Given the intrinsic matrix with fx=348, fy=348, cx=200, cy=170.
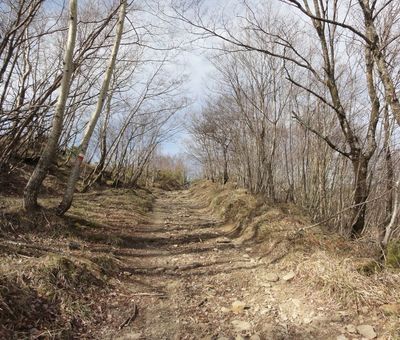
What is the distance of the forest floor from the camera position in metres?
3.54

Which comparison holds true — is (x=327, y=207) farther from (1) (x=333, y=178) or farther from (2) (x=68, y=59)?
(2) (x=68, y=59)

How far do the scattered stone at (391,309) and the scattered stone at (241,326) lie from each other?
1.39 metres

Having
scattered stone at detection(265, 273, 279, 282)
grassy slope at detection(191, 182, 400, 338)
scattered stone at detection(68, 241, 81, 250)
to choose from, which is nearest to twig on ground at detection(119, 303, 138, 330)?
scattered stone at detection(68, 241, 81, 250)

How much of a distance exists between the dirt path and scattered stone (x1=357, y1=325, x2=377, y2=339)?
0.55ft

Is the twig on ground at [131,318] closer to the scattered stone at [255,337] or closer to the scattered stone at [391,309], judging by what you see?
the scattered stone at [255,337]

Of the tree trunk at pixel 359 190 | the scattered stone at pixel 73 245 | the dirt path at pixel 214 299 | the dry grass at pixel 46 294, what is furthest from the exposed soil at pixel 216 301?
the tree trunk at pixel 359 190

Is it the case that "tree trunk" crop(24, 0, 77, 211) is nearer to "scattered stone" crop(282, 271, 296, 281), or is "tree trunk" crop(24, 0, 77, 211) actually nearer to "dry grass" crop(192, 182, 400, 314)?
"dry grass" crop(192, 182, 400, 314)

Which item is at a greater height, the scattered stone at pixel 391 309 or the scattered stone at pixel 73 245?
the scattered stone at pixel 73 245

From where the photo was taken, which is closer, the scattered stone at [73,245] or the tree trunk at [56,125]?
the scattered stone at [73,245]

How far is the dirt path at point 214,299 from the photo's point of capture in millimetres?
3664

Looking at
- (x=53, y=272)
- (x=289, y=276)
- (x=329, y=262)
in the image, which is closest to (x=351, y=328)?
(x=329, y=262)

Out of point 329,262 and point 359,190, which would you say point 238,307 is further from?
point 359,190

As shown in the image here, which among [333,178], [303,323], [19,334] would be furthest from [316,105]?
[19,334]

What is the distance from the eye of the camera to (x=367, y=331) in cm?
340
